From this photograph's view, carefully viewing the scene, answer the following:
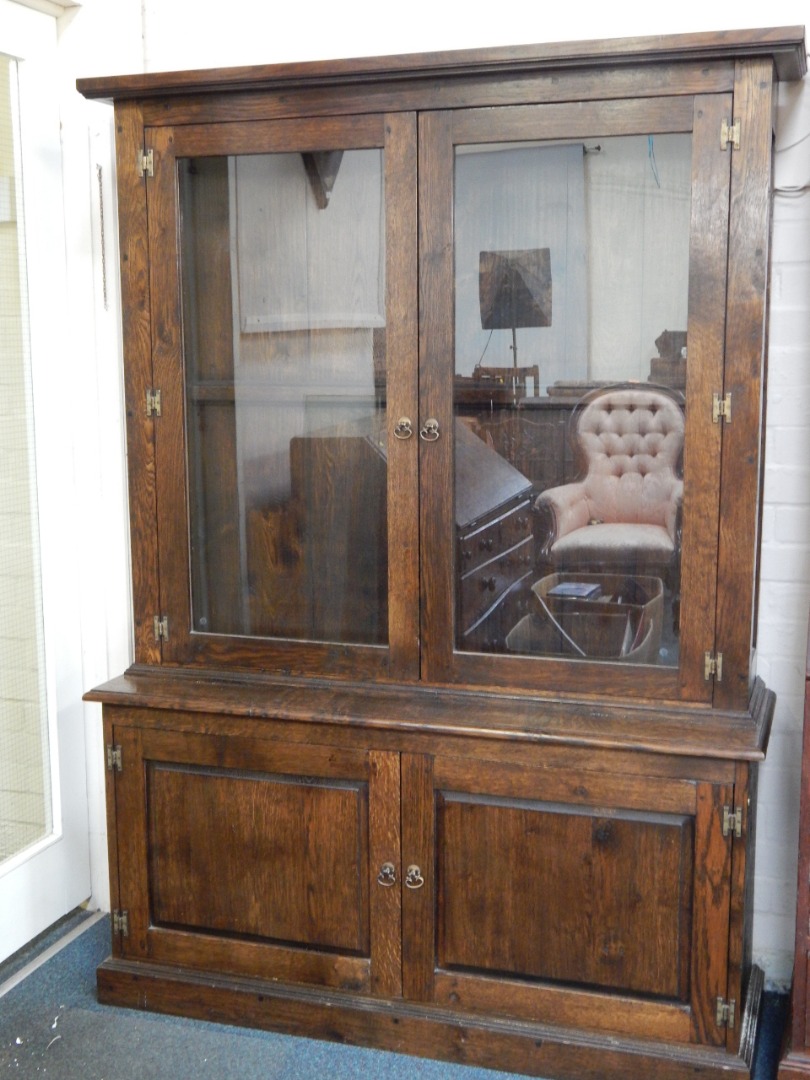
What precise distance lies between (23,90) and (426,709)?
5.27 feet

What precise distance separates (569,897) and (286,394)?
3.62 ft

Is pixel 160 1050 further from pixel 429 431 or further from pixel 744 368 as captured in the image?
pixel 744 368

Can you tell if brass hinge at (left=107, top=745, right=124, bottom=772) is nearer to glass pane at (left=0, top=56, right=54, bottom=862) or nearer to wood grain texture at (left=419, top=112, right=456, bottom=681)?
glass pane at (left=0, top=56, right=54, bottom=862)

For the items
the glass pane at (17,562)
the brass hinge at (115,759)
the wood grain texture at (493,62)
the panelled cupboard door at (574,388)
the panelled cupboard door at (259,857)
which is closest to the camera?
the wood grain texture at (493,62)

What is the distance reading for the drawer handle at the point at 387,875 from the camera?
2218 mm

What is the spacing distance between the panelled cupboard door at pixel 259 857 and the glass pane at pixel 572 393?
1.41 feet

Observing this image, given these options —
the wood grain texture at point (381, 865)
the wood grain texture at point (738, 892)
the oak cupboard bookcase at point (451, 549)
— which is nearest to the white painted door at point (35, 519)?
the oak cupboard bookcase at point (451, 549)

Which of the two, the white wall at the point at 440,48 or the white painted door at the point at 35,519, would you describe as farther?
the white painted door at the point at 35,519

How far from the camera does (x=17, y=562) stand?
264 cm

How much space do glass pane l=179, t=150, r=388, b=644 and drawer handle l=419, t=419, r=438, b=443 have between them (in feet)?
0.30

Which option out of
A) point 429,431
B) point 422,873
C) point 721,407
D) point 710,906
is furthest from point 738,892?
point 429,431

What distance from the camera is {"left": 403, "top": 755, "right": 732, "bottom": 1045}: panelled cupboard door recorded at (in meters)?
2.06

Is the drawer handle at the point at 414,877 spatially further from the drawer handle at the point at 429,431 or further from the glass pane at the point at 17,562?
the glass pane at the point at 17,562

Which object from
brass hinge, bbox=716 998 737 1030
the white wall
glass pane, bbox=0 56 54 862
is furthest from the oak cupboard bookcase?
glass pane, bbox=0 56 54 862
